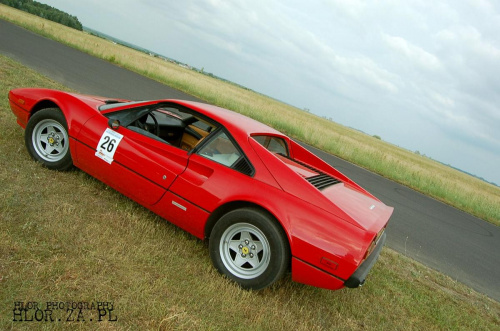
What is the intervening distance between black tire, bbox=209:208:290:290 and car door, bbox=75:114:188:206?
2.28 ft

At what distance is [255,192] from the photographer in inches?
117

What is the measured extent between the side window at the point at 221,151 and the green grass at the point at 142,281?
0.92m

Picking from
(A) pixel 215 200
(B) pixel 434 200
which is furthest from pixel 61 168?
(B) pixel 434 200

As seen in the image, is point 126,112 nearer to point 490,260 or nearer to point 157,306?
point 157,306

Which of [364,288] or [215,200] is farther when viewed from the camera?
[364,288]

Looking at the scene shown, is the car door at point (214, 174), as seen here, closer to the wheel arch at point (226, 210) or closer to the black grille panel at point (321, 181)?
the wheel arch at point (226, 210)

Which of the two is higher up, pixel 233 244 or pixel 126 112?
pixel 126 112

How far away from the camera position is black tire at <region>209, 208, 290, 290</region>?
2.85 meters

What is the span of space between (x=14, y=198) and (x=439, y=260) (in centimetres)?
565

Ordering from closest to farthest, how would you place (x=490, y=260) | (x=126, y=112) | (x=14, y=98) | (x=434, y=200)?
1. (x=126, y=112)
2. (x=14, y=98)
3. (x=490, y=260)
4. (x=434, y=200)

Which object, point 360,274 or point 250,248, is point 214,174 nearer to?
point 250,248

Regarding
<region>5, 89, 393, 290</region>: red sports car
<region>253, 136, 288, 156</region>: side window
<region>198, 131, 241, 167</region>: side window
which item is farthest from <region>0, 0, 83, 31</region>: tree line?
<region>198, 131, 241, 167</region>: side window

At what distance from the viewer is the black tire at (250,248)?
2.85 metres

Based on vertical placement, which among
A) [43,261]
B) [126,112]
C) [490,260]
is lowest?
[43,261]
